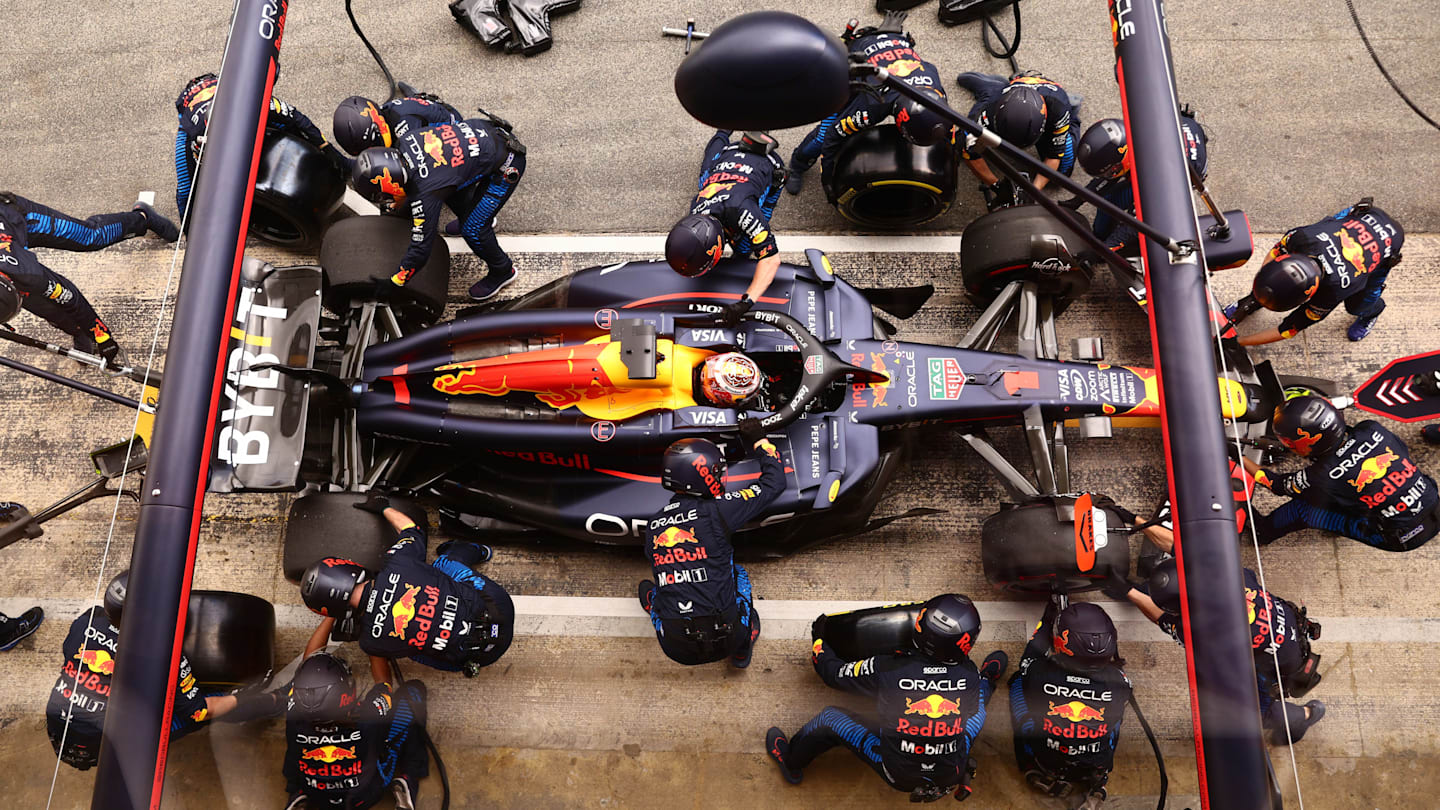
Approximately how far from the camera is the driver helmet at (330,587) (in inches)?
162

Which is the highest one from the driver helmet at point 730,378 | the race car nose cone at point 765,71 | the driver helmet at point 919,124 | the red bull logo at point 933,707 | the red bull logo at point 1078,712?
the race car nose cone at point 765,71

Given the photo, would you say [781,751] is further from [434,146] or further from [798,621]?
[434,146]

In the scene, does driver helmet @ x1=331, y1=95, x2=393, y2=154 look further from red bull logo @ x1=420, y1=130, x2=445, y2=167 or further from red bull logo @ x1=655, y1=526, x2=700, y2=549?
red bull logo @ x1=655, y1=526, x2=700, y2=549

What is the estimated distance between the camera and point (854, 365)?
452 centimetres

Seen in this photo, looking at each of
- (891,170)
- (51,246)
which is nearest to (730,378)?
(891,170)

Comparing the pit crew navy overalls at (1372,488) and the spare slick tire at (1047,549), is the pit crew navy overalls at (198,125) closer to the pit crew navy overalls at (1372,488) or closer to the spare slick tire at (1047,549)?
the spare slick tire at (1047,549)

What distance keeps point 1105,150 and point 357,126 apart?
4452 mm

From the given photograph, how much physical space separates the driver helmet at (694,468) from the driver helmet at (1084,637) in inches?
74.7

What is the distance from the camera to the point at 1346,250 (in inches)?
184

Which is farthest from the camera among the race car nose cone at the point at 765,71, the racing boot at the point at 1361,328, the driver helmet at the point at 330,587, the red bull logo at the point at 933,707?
the racing boot at the point at 1361,328

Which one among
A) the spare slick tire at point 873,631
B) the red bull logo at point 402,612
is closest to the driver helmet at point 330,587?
the red bull logo at point 402,612

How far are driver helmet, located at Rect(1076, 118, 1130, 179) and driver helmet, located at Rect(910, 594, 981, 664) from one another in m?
2.75

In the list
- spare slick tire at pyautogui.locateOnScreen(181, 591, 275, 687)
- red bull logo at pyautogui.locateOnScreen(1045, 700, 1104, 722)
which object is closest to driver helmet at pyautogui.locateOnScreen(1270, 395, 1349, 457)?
red bull logo at pyautogui.locateOnScreen(1045, 700, 1104, 722)

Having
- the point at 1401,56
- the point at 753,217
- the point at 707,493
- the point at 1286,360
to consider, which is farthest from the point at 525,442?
the point at 1401,56
